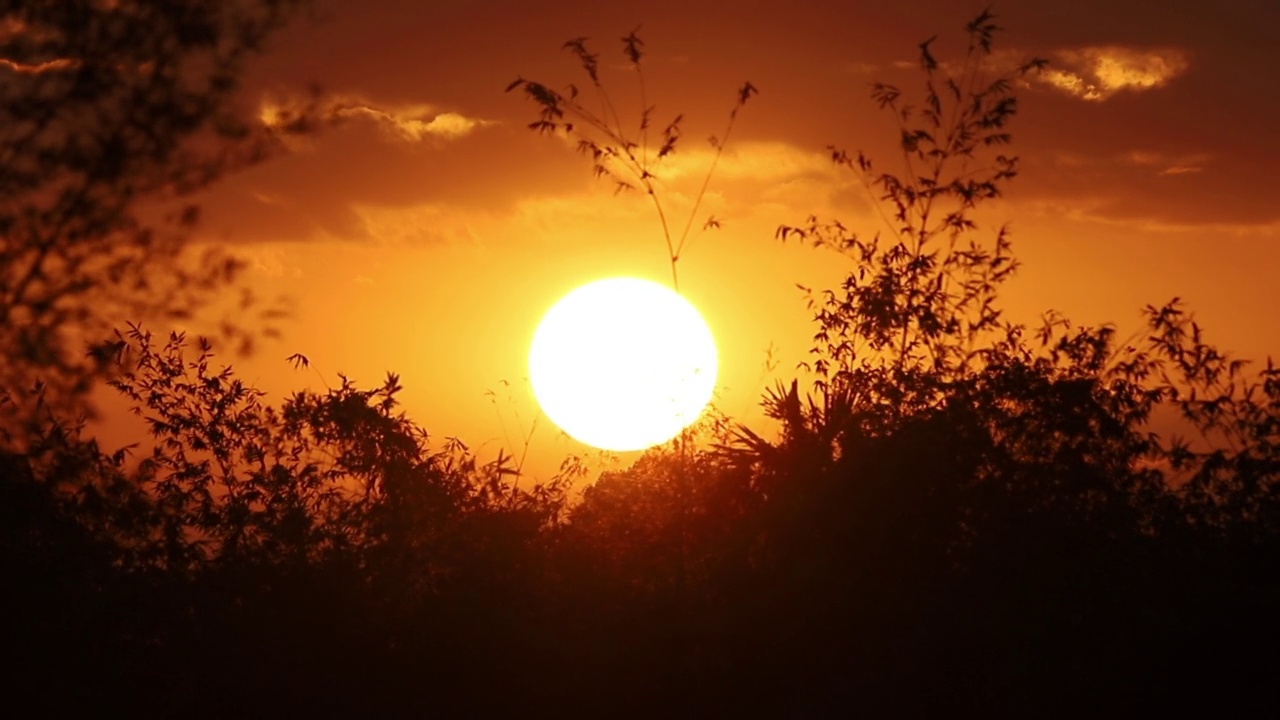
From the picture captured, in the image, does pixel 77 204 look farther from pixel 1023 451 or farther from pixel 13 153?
pixel 1023 451

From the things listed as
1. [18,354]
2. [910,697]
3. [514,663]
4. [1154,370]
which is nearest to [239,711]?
[514,663]

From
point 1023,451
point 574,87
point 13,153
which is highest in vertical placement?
point 574,87

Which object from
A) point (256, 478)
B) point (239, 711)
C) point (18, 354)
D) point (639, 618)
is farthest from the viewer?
point (256, 478)

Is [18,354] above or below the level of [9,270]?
below

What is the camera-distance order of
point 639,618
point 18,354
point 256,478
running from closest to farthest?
point 18,354, point 639,618, point 256,478

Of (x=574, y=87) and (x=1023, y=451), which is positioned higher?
(x=574, y=87)

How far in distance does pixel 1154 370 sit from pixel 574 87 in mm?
6837

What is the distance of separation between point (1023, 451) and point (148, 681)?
9229 millimetres

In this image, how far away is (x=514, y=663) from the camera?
45.9ft

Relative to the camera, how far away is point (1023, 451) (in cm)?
1376

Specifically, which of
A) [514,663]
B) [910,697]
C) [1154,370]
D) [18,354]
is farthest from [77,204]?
[1154,370]

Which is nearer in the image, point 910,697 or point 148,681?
point 910,697

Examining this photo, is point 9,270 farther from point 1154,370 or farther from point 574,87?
point 1154,370

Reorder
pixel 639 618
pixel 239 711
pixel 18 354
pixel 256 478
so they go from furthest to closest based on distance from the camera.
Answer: pixel 256 478, pixel 639 618, pixel 239 711, pixel 18 354
